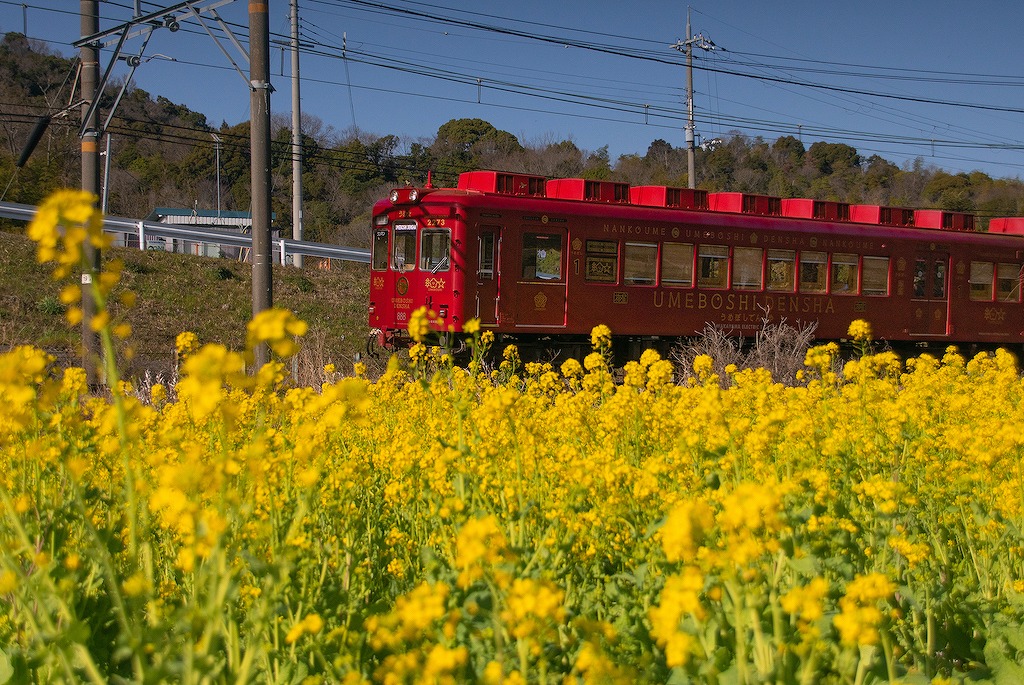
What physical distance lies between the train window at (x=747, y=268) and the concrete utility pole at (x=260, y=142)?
21.9 ft

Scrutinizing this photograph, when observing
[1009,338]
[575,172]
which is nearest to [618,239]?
[1009,338]

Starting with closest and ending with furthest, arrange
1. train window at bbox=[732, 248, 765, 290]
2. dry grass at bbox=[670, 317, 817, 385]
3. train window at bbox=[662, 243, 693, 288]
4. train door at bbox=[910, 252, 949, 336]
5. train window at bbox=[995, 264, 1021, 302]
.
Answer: dry grass at bbox=[670, 317, 817, 385], train window at bbox=[662, 243, 693, 288], train window at bbox=[732, 248, 765, 290], train door at bbox=[910, 252, 949, 336], train window at bbox=[995, 264, 1021, 302]

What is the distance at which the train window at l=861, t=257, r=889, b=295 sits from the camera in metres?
14.8

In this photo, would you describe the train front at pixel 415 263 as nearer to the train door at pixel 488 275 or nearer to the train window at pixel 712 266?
the train door at pixel 488 275

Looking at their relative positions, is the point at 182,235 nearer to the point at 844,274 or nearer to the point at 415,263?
the point at 415,263

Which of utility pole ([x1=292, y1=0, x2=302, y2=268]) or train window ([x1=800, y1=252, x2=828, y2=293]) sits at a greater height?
utility pole ([x1=292, y1=0, x2=302, y2=268])

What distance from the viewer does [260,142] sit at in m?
9.60

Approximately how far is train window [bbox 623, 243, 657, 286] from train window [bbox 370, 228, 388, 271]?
3183mm

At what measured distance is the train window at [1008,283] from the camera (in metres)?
16.4

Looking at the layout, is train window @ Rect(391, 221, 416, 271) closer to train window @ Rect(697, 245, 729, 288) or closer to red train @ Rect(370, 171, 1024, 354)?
red train @ Rect(370, 171, 1024, 354)

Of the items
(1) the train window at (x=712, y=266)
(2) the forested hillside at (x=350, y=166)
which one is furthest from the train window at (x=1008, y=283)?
Answer: (2) the forested hillside at (x=350, y=166)

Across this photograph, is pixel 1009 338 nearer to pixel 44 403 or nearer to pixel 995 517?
pixel 995 517

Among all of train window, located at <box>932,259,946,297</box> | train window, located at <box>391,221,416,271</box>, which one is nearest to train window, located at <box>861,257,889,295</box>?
train window, located at <box>932,259,946,297</box>

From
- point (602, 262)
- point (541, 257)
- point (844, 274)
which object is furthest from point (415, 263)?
point (844, 274)
